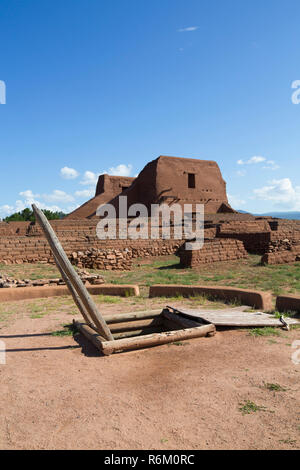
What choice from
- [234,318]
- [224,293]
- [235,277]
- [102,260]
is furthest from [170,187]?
[234,318]

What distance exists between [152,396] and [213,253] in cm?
1090

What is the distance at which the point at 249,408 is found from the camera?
2701mm

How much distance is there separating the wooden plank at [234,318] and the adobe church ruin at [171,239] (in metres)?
7.31

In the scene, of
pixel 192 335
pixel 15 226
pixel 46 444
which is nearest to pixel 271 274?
pixel 192 335

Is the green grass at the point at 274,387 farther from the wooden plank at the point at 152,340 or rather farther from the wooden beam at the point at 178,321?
the wooden beam at the point at 178,321

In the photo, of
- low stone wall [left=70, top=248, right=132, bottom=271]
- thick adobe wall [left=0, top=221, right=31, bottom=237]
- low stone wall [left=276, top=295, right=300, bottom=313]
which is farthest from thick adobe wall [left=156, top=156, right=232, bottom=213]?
low stone wall [left=276, top=295, right=300, bottom=313]

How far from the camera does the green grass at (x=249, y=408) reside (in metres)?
2.65

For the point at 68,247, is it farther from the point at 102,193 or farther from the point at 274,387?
the point at 102,193

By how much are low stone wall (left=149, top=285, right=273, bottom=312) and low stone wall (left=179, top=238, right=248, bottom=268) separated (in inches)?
203

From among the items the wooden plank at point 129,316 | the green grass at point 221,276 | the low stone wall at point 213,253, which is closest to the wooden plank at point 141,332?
the wooden plank at point 129,316

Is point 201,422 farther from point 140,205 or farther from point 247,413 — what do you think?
point 140,205

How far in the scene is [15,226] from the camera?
A: 73.8ft

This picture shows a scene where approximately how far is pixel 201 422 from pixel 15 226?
22283 mm

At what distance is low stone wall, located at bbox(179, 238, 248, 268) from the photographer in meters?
12.8
